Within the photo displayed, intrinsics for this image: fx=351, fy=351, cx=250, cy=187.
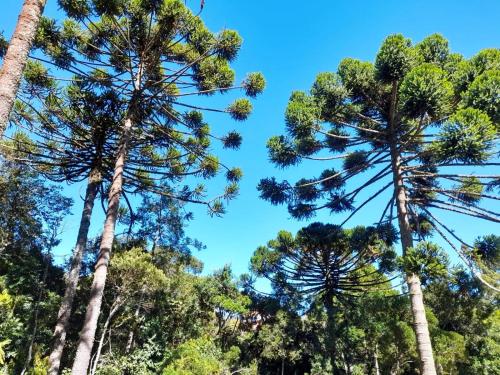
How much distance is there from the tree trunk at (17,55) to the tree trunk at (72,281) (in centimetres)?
749

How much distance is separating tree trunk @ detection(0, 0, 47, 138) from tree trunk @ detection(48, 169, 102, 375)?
7491mm

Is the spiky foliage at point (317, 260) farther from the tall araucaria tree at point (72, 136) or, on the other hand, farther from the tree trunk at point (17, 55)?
the tree trunk at point (17, 55)

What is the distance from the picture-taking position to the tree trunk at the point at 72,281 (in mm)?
8797

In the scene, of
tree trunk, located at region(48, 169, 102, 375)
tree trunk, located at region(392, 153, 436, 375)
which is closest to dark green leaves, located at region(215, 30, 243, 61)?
tree trunk, located at region(392, 153, 436, 375)

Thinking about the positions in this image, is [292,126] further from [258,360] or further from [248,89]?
[258,360]

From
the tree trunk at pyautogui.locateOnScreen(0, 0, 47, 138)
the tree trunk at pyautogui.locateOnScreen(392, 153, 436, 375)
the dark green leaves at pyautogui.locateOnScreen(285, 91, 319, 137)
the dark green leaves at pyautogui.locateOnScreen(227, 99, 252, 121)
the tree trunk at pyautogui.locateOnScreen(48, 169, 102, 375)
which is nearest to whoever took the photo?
the tree trunk at pyautogui.locateOnScreen(0, 0, 47, 138)

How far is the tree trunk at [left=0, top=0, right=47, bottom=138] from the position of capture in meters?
3.12

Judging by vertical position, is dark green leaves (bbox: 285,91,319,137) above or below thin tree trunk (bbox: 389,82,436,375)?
above

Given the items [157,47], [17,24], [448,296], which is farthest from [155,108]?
[448,296]

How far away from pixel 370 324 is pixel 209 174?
38.6 feet

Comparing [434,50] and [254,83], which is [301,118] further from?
[434,50]

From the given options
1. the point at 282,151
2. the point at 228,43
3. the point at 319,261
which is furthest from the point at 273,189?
the point at 319,261

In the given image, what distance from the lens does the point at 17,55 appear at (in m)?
3.33

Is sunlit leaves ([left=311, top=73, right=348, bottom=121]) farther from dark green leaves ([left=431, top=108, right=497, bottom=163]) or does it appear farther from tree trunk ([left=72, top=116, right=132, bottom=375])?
tree trunk ([left=72, top=116, right=132, bottom=375])
